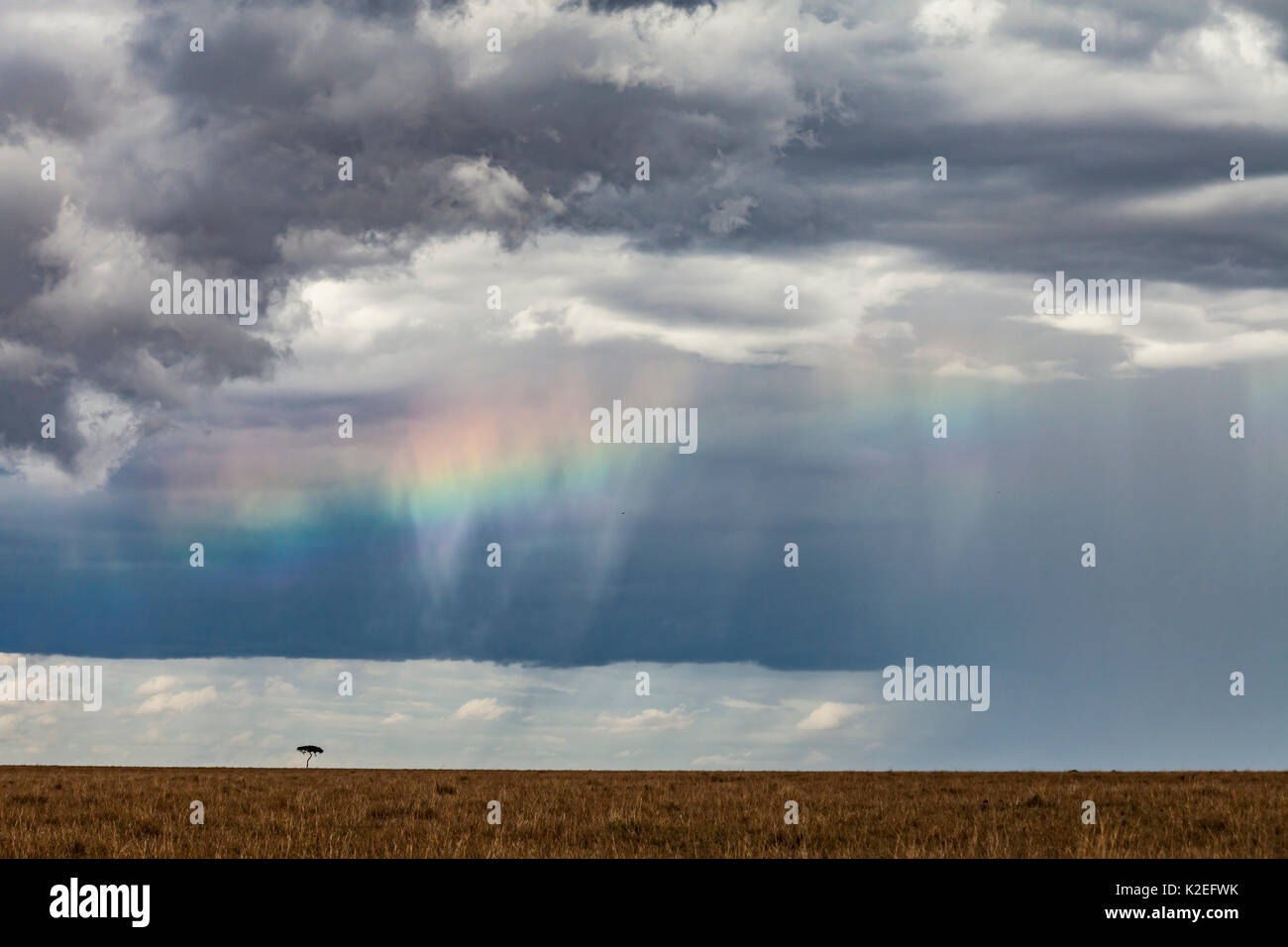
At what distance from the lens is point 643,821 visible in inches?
832

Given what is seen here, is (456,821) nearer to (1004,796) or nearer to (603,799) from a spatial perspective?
(603,799)

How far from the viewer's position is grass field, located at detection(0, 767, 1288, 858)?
17.8 m

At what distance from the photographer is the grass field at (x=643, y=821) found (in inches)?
701

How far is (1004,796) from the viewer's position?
27.5 meters

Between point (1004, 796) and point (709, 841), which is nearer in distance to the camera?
point (709, 841)

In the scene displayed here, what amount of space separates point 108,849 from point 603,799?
431 inches
